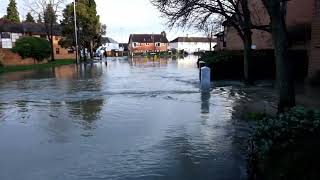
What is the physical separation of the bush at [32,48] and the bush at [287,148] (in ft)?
176

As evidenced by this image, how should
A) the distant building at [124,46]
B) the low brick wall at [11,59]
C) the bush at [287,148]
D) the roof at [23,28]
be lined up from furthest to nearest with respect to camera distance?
1. the distant building at [124,46]
2. the roof at [23,28]
3. the low brick wall at [11,59]
4. the bush at [287,148]

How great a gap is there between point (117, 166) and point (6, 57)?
5098 centimetres

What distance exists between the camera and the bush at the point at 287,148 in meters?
4.56

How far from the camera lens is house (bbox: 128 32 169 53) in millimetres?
161500

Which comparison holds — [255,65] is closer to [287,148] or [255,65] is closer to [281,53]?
Result: [281,53]

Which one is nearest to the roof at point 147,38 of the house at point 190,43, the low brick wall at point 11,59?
the house at point 190,43

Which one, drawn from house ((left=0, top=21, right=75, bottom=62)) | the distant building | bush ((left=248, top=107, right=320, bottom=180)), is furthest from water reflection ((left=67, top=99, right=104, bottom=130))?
the distant building

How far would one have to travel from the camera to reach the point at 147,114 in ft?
44.3

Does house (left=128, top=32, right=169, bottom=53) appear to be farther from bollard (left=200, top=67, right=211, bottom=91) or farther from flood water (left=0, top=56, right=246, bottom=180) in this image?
flood water (left=0, top=56, right=246, bottom=180)

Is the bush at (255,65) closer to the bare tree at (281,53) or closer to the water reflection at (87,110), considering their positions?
the water reflection at (87,110)

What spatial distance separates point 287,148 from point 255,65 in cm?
2321

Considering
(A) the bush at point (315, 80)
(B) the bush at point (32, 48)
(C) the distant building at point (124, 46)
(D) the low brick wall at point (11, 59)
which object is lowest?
(A) the bush at point (315, 80)

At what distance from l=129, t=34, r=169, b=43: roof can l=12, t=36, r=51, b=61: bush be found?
102235 mm

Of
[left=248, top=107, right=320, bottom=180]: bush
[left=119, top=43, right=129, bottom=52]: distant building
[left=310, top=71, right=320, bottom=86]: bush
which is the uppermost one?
[left=119, top=43, right=129, bottom=52]: distant building
